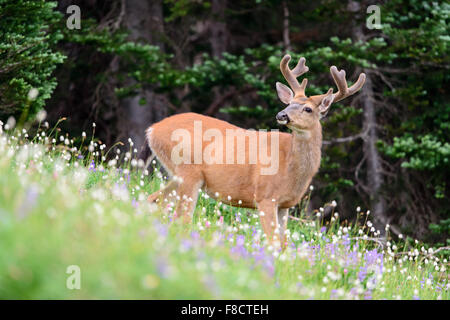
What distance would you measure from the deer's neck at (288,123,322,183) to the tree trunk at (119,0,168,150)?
667 cm

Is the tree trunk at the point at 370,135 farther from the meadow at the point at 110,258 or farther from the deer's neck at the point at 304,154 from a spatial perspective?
the meadow at the point at 110,258

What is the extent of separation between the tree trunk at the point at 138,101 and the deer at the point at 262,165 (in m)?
5.90

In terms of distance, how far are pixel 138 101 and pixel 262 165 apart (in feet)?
22.7

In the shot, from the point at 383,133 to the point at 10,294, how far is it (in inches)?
384

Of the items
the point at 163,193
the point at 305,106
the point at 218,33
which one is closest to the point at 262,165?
the point at 305,106

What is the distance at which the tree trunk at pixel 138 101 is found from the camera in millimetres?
13430

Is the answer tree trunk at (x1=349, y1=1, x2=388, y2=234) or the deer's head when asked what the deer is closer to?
the deer's head

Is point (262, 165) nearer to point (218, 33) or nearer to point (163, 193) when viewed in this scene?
point (163, 193)

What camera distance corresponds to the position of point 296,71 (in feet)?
25.7

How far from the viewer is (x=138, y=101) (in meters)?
13.4

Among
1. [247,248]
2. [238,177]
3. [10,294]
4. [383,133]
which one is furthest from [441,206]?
[10,294]

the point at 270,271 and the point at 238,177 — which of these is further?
the point at 238,177

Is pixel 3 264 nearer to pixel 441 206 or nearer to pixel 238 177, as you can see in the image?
pixel 238 177

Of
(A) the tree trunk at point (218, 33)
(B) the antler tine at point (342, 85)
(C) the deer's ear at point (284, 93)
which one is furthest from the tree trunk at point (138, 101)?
(B) the antler tine at point (342, 85)
